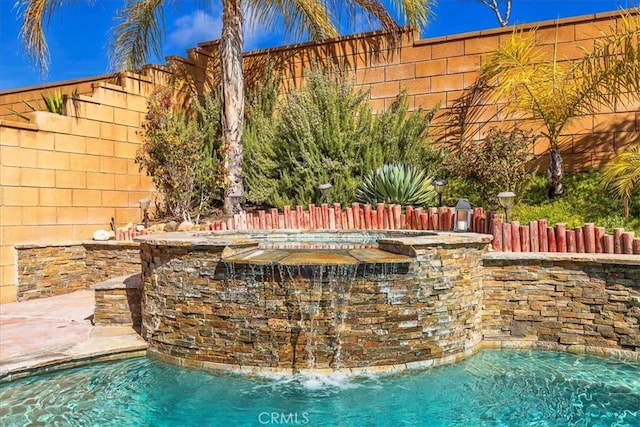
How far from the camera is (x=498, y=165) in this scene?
25.0 ft

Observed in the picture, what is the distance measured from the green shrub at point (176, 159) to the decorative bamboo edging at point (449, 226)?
1.25 meters

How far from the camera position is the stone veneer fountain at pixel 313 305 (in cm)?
425

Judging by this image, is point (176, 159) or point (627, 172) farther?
point (176, 159)

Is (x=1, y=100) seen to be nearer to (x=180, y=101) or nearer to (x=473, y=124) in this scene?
(x=180, y=101)

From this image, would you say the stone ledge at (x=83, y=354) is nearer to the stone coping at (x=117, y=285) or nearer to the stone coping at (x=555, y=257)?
the stone coping at (x=117, y=285)

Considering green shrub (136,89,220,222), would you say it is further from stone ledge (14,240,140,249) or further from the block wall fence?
stone ledge (14,240,140,249)

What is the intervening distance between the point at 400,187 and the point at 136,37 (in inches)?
252

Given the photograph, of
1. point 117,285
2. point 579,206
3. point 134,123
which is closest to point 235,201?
point 134,123

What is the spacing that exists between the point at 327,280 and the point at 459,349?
1.46 metres

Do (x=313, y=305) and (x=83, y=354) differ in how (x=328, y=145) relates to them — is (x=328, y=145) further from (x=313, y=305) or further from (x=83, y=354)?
(x=83, y=354)

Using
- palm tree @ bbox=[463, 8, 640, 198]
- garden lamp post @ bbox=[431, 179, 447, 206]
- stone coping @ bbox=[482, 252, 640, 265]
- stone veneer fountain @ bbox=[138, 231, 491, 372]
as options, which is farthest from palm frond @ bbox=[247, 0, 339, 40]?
stone coping @ bbox=[482, 252, 640, 265]

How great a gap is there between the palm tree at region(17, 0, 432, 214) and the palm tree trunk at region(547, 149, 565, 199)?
11.5 ft

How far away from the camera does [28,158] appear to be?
739 centimetres

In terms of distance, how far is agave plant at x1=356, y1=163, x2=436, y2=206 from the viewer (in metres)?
7.58
